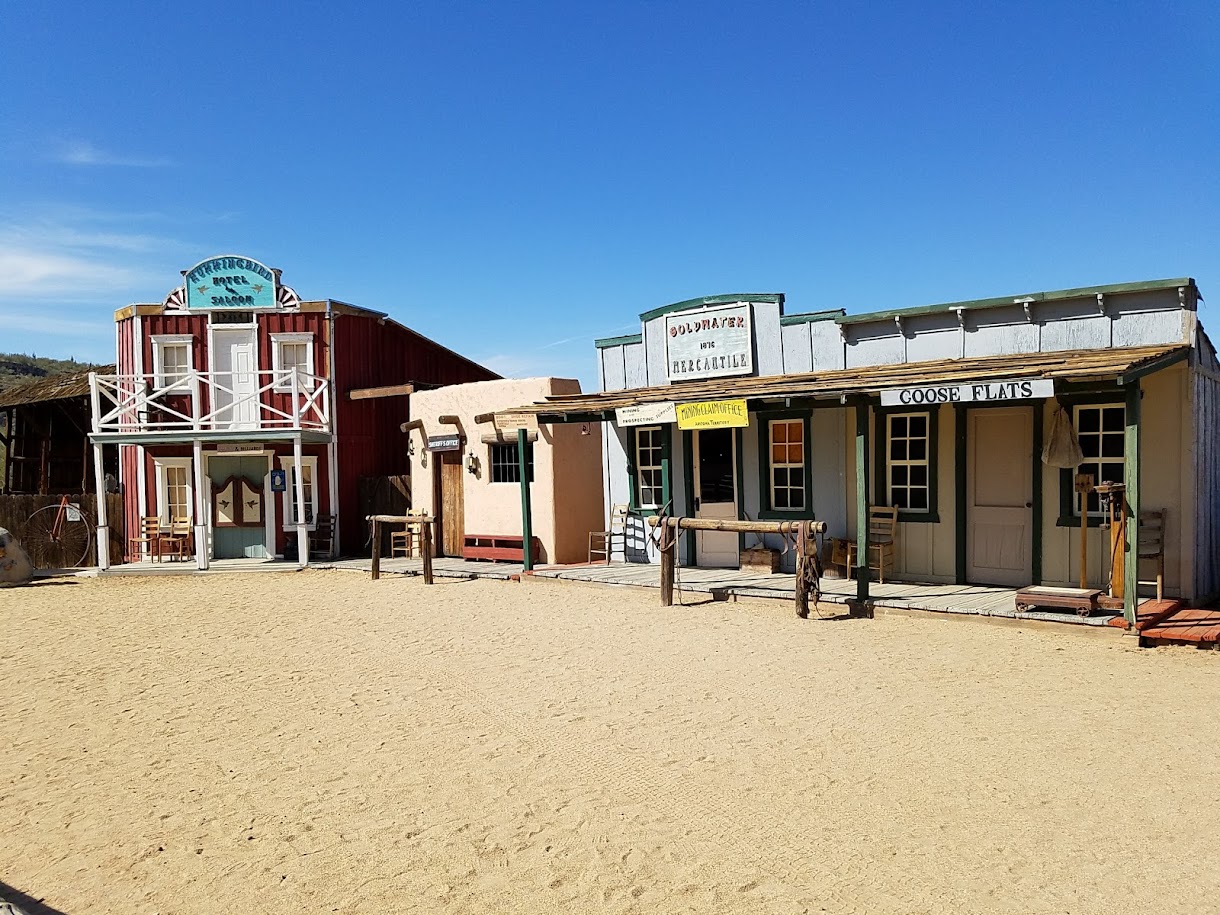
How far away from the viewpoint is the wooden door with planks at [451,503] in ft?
54.7

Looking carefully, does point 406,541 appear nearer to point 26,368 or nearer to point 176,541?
point 176,541

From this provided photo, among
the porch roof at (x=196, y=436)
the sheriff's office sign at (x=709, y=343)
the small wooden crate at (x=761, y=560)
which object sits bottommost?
the small wooden crate at (x=761, y=560)

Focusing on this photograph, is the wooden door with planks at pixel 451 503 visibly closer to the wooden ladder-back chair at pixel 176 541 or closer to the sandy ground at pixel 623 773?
the wooden ladder-back chair at pixel 176 541

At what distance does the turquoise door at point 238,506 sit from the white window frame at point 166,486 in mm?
413

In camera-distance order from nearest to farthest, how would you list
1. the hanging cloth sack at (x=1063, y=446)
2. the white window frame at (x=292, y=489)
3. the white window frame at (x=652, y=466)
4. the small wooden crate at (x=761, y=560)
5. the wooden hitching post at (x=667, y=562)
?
the hanging cloth sack at (x=1063, y=446) → the wooden hitching post at (x=667, y=562) → the small wooden crate at (x=761, y=560) → the white window frame at (x=652, y=466) → the white window frame at (x=292, y=489)

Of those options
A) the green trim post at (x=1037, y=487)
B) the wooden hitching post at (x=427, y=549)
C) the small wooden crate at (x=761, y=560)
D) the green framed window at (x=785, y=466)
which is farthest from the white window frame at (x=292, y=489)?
the green trim post at (x=1037, y=487)

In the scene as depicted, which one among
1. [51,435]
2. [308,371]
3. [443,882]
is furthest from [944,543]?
[51,435]

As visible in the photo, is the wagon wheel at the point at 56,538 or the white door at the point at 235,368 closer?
the white door at the point at 235,368

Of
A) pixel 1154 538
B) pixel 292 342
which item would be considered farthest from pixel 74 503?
pixel 1154 538

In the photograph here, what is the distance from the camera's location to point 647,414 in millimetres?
12023

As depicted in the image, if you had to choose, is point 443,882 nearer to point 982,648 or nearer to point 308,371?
point 982,648

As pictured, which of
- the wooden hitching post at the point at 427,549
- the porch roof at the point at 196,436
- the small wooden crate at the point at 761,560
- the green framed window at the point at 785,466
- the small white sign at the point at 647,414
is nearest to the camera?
the small white sign at the point at 647,414

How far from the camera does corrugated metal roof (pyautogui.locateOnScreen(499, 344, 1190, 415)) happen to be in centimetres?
853

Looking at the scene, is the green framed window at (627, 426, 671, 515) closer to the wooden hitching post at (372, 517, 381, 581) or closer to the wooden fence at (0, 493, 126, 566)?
the wooden hitching post at (372, 517, 381, 581)
